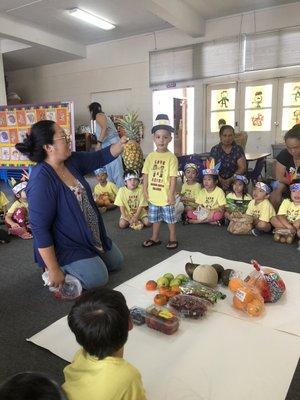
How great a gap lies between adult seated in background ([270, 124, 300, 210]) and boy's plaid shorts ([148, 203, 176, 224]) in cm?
119

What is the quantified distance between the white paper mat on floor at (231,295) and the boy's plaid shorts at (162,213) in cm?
32

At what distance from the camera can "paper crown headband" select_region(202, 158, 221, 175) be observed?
3.78m

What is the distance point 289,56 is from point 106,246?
536 centimetres

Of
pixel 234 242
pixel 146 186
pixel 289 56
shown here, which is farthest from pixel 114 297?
pixel 289 56

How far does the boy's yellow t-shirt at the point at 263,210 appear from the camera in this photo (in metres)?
3.31

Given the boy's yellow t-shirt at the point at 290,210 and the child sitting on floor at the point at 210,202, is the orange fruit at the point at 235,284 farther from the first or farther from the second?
the child sitting on floor at the point at 210,202

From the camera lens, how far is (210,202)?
12.4ft

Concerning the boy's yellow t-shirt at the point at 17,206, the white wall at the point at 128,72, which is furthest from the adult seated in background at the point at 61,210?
the white wall at the point at 128,72

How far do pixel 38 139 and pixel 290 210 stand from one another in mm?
2399

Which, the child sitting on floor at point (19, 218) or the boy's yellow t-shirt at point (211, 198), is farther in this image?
the boy's yellow t-shirt at point (211, 198)

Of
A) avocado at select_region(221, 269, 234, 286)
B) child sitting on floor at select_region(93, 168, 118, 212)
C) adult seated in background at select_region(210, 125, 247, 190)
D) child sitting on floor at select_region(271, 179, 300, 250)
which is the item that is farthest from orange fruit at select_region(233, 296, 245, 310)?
child sitting on floor at select_region(93, 168, 118, 212)

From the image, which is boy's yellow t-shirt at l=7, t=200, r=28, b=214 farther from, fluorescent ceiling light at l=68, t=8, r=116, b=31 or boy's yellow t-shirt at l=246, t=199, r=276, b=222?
fluorescent ceiling light at l=68, t=8, r=116, b=31

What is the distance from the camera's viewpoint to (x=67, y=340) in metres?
1.68

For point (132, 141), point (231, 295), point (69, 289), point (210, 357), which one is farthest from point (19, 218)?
point (132, 141)
